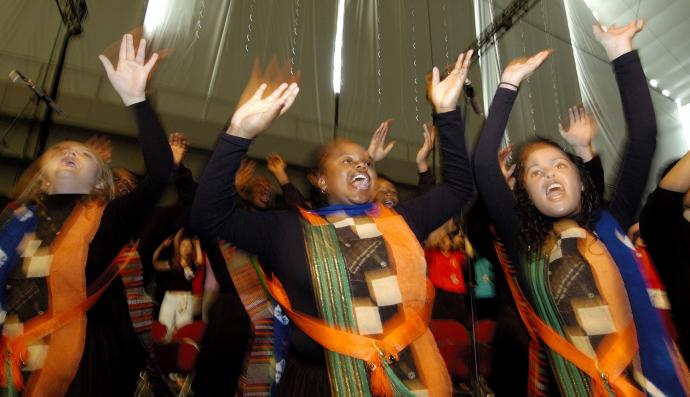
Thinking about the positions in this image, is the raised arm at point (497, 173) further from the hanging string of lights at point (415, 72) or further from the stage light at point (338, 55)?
the hanging string of lights at point (415, 72)

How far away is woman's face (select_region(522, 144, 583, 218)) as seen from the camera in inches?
40.7

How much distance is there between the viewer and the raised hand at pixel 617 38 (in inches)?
43.0

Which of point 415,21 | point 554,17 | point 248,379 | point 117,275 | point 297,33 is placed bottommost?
point 248,379

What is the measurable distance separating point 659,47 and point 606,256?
583 cm

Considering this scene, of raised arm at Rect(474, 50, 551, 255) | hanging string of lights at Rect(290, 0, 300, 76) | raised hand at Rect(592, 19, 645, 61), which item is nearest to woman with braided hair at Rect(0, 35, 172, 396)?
raised arm at Rect(474, 50, 551, 255)

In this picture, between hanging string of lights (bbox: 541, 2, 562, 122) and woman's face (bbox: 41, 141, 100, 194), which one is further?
hanging string of lights (bbox: 541, 2, 562, 122)

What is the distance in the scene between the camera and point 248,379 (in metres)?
1.33

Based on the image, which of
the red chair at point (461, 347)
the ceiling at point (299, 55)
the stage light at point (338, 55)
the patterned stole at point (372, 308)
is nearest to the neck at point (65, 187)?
→ the patterned stole at point (372, 308)

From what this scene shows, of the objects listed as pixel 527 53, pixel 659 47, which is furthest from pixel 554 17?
pixel 659 47

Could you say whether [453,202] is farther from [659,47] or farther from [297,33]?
[659,47]

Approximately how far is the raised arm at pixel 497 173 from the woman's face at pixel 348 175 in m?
0.30

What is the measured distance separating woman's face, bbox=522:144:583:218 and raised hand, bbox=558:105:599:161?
1.03 feet

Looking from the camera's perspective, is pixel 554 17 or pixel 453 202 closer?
pixel 453 202

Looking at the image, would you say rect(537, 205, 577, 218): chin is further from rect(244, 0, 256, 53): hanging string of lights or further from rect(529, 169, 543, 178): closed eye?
rect(244, 0, 256, 53): hanging string of lights
